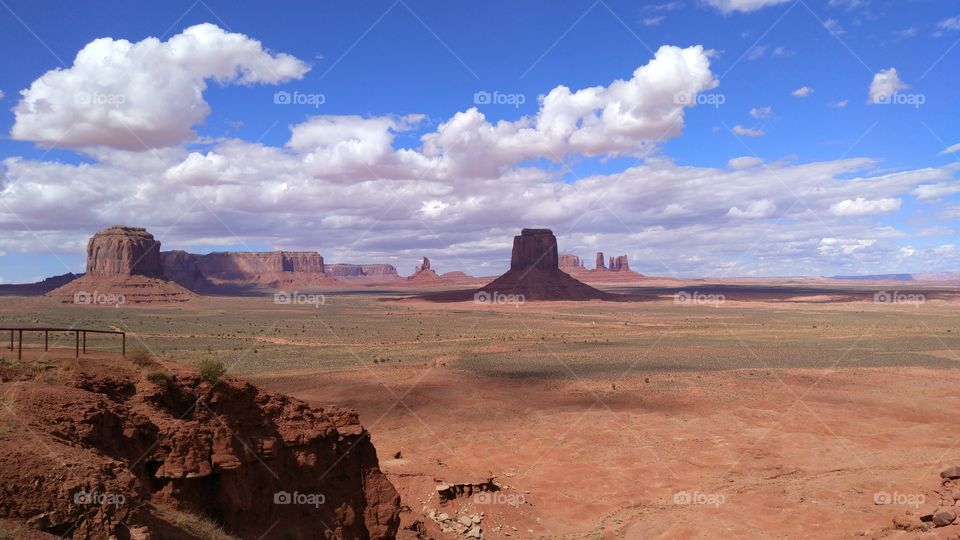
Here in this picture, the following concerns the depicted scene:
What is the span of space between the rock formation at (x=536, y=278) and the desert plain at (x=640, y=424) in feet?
272

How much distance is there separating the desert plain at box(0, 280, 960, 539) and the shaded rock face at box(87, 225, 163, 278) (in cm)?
9646

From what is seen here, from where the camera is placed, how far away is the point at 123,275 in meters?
133

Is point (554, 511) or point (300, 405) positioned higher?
point (300, 405)

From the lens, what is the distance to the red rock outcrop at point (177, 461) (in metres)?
5.93

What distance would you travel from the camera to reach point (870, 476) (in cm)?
1752

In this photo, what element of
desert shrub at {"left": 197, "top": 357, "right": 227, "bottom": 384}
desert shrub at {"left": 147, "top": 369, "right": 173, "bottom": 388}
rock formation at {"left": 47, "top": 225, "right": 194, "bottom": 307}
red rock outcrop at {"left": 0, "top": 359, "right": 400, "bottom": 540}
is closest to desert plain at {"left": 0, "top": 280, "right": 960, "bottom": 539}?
desert shrub at {"left": 147, "top": 369, "right": 173, "bottom": 388}

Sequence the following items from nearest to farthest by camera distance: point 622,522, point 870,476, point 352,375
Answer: point 622,522
point 870,476
point 352,375

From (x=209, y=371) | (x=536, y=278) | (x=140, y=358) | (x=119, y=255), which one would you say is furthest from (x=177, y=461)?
(x=119, y=255)

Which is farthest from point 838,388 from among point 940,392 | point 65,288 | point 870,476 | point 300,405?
point 65,288

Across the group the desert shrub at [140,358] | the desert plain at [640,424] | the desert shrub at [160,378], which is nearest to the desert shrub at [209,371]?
the desert shrub at [160,378]

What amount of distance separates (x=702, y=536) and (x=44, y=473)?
498 inches

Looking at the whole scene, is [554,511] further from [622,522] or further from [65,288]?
[65,288]

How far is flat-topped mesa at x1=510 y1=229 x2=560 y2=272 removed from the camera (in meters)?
152

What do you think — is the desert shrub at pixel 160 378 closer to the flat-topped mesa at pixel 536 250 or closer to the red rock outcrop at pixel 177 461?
the red rock outcrop at pixel 177 461
